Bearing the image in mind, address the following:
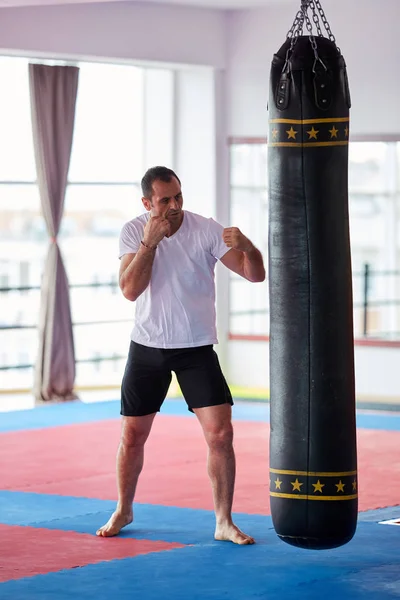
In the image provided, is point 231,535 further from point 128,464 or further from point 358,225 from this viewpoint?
point 358,225

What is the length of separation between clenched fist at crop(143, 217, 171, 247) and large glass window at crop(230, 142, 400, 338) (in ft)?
19.9

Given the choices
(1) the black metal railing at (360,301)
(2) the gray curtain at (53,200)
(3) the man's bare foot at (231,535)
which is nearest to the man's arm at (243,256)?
(3) the man's bare foot at (231,535)

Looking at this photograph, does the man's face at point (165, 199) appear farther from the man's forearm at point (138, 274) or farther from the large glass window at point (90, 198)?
the large glass window at point (90, 198)

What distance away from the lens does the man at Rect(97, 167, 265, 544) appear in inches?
187

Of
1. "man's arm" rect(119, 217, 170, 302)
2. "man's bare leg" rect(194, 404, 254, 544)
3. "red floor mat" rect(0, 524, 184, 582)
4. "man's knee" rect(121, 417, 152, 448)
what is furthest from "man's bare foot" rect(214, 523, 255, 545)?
"man's arm" rect(119, 217, 170, 302)

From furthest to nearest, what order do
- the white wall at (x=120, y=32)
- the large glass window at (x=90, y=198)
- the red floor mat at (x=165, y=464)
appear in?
the large glass window at (x=90, y=198)
the white wall at (x=120, y=32)
the red floor mat at (x=165, y=464)

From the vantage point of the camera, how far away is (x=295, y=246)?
4078 mm

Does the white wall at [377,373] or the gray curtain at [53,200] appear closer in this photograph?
the gray curtain at [53,200]

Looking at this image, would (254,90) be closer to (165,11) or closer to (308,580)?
(165,11)

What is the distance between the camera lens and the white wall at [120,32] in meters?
9.12

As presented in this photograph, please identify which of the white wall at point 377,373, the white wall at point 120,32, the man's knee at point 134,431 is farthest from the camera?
the white wall at point 377,373

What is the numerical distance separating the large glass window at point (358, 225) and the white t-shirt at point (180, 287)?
5.81 meters

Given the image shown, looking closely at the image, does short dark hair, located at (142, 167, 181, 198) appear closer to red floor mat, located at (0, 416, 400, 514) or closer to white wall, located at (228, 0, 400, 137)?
red floor mat, located at (0, 416, 400, 514)

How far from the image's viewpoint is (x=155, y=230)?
14.9 feet
